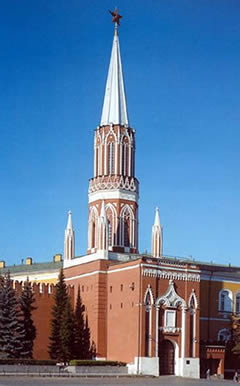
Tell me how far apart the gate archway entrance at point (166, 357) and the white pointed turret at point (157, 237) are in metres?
9.22

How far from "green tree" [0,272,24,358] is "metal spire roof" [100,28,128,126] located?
18945mm

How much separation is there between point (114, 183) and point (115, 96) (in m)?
8.44

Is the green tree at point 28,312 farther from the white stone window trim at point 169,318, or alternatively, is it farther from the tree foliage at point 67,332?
the white stone window trim at point 169,318

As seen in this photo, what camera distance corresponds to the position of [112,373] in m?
61.1

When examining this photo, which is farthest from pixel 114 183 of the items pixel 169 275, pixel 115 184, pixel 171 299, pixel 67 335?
pixel 67 335

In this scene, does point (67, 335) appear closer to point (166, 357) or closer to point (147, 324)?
point (147, 324)

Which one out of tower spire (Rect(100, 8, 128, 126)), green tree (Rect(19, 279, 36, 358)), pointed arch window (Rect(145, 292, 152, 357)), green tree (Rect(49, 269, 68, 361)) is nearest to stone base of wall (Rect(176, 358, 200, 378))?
pointed arch window (Rect(145, 292, 152, 357))

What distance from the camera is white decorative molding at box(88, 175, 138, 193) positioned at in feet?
237

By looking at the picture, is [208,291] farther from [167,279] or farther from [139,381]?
[139,381]

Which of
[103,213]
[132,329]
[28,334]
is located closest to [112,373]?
[132,329]

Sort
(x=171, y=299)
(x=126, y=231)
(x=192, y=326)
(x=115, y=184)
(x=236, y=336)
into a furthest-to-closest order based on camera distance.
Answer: (x=126, y=231), (x=115, y=184), (x=236, y=336), (x=192, y=326), (x=171, y=299)

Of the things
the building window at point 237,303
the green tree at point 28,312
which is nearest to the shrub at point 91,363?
the green tree at point 28,312

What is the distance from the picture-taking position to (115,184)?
72.2 meters

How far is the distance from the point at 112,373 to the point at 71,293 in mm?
12101
